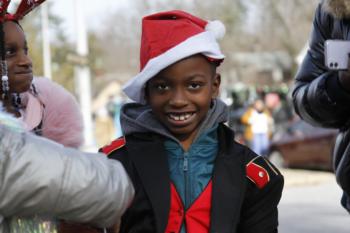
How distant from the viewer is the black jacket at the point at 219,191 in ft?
7.95

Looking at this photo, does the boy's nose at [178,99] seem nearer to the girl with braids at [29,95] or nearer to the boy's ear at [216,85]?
the boy's ear at [216,85]

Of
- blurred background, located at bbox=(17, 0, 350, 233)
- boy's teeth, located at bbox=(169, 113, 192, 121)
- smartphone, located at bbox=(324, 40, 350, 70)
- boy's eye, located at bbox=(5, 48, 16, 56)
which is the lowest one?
blurred background, located at bbox=(17, 0, 350, 233)

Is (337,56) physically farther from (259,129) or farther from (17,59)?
(259,129)

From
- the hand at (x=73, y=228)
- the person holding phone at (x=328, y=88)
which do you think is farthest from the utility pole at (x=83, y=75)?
the hand at (x=73, y=228)

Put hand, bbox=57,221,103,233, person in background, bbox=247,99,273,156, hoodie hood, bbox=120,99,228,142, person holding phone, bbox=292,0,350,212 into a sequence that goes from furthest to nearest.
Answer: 1. person in background, bbox=247,99,273,156
2. person holding phone, bbox=292,0,350,212
3. hoodie hood, bbox=120,99,228,142
4. hand, bbox=57,221,103,233

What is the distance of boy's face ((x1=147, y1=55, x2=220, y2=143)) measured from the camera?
2465mm

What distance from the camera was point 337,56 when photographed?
104 inches

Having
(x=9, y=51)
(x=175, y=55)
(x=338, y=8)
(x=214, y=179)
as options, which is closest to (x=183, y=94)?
(x=175, y=55)

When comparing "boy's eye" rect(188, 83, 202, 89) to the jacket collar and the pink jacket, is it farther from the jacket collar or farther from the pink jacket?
the pink jacket

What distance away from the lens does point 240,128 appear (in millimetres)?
20109

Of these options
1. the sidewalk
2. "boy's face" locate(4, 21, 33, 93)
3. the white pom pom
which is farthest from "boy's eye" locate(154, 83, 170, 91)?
the sidewalk

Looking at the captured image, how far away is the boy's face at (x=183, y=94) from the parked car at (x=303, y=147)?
11.2m

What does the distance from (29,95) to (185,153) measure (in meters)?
0.55

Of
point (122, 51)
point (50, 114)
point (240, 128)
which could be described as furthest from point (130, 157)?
point (122, 51)
